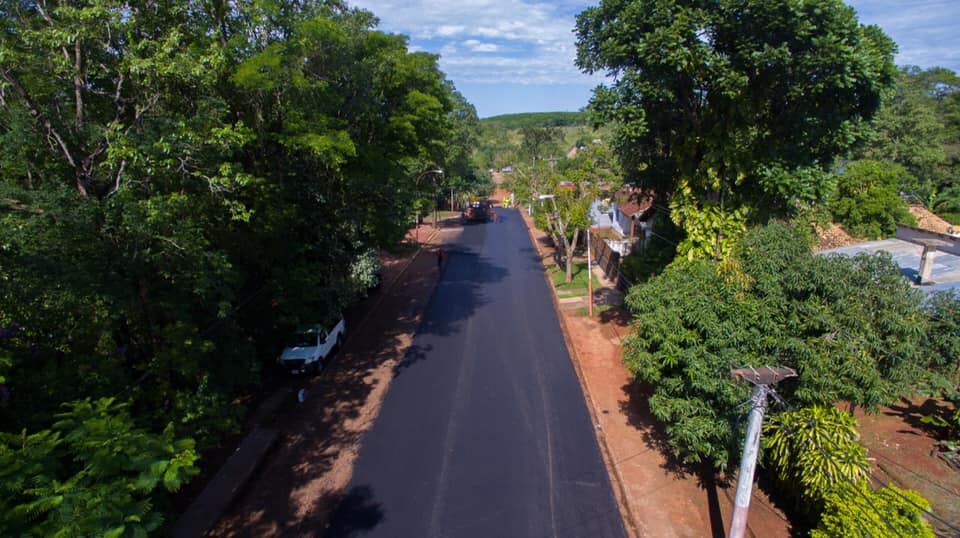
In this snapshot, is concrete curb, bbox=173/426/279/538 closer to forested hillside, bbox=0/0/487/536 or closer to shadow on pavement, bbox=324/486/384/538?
forested hillside, bbox=0/0/487/536

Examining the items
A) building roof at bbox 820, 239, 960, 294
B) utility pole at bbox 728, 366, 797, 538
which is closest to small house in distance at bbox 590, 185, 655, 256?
building roof at bbox 820, 239, 960, 294

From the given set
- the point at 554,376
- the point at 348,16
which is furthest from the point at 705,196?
the point at 348,16

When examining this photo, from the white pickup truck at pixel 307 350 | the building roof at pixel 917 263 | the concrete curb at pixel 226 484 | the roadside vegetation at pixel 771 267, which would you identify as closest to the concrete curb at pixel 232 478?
the concrete curb at pixel 226 484

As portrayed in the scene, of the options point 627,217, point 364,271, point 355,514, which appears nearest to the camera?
point 355,514

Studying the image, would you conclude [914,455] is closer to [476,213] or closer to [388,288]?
[388,288]

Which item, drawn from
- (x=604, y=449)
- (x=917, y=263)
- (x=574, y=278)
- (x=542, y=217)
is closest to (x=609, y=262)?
(x=574, y=278)
